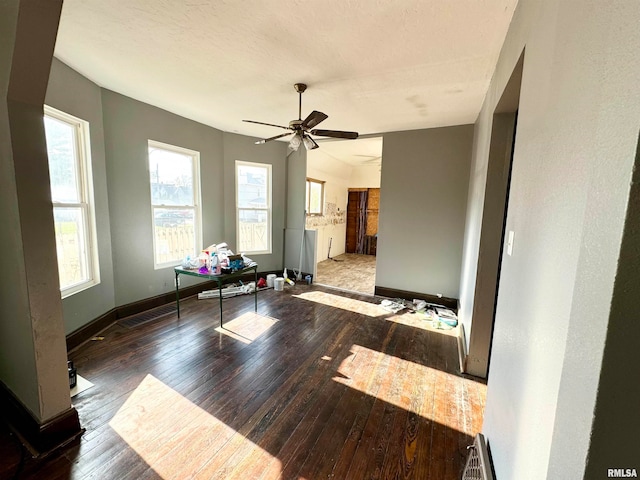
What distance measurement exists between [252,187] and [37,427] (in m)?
3.88

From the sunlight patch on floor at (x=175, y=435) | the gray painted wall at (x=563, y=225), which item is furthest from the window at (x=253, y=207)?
the gray painted wall at (x=563, y=225)

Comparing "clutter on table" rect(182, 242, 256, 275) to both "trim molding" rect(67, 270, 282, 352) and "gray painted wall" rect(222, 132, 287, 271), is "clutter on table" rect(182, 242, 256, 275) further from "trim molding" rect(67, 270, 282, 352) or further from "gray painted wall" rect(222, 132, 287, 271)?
"gray painted wall" rect(222, 132, 287, 271)

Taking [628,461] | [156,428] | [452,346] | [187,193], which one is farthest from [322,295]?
[628,461]

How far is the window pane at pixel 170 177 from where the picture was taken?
11.6 feet

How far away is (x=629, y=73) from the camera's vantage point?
17.5 inches

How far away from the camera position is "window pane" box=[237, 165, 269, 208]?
472 cm

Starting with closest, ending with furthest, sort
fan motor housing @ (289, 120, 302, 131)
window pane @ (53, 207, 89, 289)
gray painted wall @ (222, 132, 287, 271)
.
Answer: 1. window pane @ (53, 207, 89, 289)
2. fan motor housing @ (289, 120, 302, 131)
3. gray painted wall @ (222, 132, 287, 271)

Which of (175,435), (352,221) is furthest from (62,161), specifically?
(352,221)

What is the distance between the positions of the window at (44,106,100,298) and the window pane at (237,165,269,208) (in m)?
2.19

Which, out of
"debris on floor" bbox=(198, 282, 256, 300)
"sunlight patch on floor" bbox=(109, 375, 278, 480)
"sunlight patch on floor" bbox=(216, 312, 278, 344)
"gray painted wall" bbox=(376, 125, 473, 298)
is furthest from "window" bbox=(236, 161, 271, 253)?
"sunlight patch on floor" bbox=(109, 375, 278, 480)

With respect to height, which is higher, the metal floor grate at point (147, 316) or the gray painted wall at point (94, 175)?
the gray painted wall at point (94, 175)

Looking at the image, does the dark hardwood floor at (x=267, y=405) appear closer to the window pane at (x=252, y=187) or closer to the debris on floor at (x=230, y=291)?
the debris on floor at (x=230, y=291)

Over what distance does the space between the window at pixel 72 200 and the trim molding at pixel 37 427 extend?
1.07 m

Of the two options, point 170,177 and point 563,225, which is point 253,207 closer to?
point 170,177
